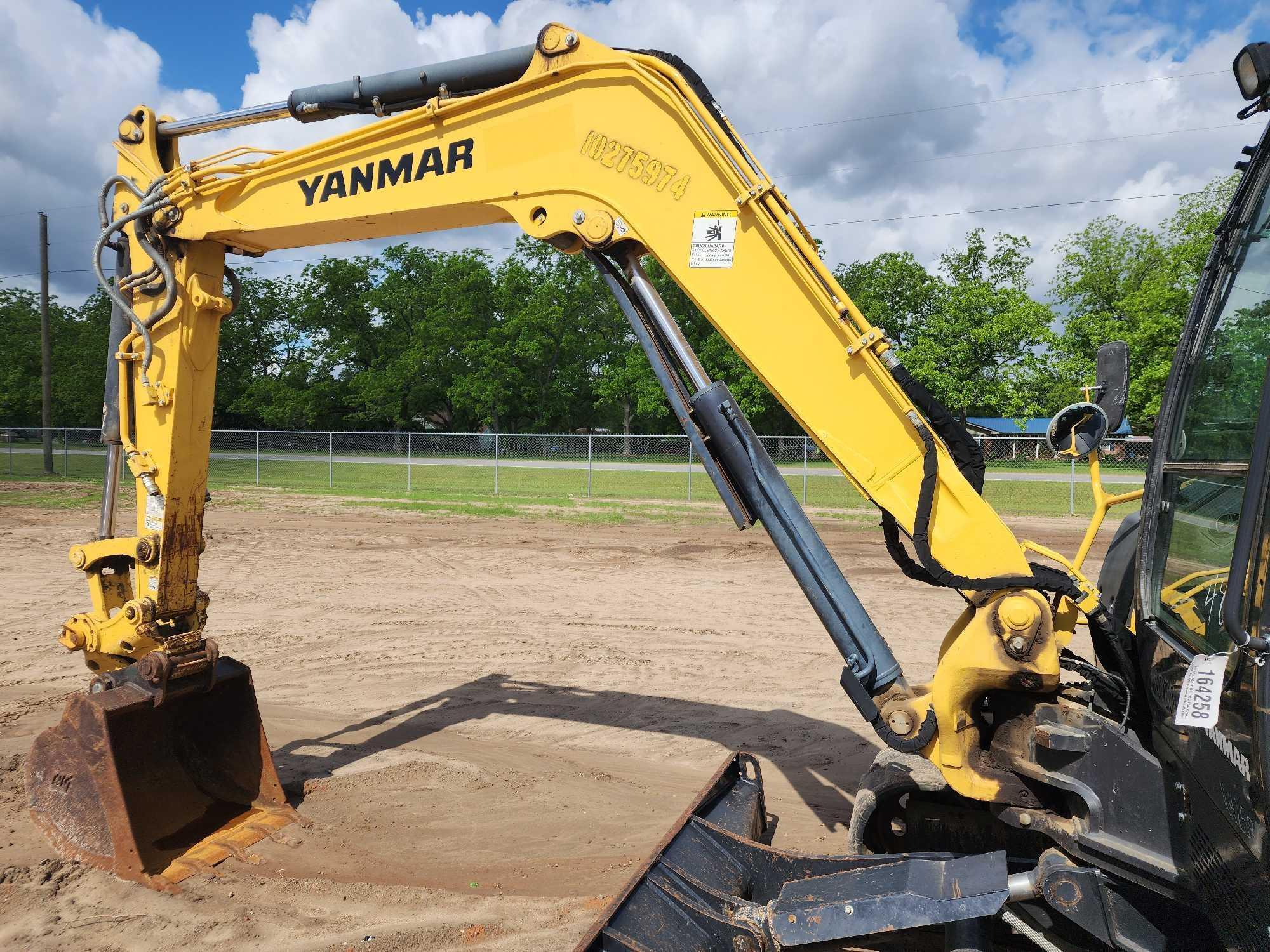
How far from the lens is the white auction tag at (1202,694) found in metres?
2.08

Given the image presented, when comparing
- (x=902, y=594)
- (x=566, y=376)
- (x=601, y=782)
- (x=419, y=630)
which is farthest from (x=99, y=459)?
(x=601, y=782)

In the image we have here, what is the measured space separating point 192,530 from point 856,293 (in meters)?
50.1

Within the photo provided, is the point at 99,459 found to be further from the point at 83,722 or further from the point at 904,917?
the point at 904,917

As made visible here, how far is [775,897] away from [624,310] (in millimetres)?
2439

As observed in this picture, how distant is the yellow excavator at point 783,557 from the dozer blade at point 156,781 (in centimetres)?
2

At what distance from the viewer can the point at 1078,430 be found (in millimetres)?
3215

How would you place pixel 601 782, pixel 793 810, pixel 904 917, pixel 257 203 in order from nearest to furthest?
1. pixel 904 917
2. pixel 257 203
3. pixel 793 810
4. pixel 601 782

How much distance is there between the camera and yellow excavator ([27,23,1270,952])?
2.71m

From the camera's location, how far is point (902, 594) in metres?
11.0

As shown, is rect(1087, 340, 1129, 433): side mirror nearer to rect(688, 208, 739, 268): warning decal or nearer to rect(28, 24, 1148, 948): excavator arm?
rect(28, 24, 1148, 948): excavator arm

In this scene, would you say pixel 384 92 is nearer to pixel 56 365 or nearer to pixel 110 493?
pixel 110 493

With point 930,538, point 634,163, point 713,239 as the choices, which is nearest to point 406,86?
point 634,163

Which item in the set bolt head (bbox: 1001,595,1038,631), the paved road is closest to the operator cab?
bolt head (bbox: 1001,595,1038,631)

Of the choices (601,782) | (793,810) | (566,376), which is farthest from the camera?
(566,376)
